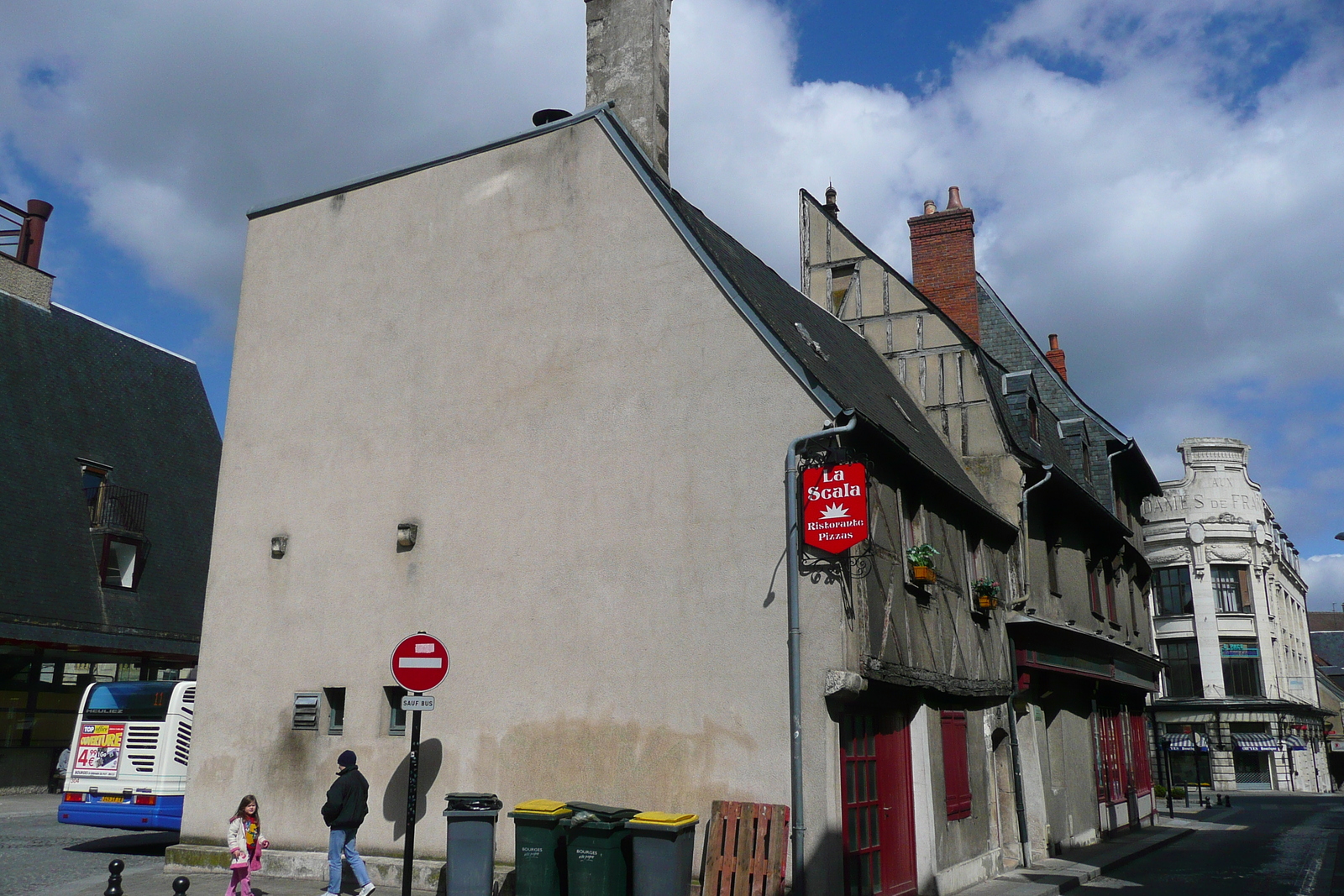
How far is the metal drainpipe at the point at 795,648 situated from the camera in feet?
30.4

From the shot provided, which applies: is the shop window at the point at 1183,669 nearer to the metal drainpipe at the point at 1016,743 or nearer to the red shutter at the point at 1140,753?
the red shutter at the point at 1140,753

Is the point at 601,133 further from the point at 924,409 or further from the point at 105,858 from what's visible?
the point at 105,858

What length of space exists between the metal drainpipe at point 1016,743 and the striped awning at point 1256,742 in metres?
32.7

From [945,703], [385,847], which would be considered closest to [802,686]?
[945,703]

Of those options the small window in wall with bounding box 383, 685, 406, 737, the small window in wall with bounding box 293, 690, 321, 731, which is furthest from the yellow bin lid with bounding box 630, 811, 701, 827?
the small window in wall with bounding box 293, 690, 321, 731

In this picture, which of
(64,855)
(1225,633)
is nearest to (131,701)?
(64,855)

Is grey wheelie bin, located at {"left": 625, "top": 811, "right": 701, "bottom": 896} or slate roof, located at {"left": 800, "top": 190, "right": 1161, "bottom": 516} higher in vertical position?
slate roof, located at {"left": 800, "top": 190, "right": 1161, "bottom": 516}

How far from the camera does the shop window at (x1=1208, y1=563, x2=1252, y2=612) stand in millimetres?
44125

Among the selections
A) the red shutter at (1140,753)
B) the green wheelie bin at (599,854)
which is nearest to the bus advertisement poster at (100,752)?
the green wheelie bin at (599,854)

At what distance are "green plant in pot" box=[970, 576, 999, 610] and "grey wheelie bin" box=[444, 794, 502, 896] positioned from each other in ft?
22.8

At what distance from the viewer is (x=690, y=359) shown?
11117 millimetres

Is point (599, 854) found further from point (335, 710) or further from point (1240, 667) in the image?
point (1240, 667)

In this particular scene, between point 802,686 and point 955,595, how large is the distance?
14.2 ft

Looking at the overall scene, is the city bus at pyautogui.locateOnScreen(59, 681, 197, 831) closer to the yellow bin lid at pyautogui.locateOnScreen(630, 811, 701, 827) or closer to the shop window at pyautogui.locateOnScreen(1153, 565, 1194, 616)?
the yellow bin lid at pyautogui.locateOnScreen(630, 811, 701, 827)
